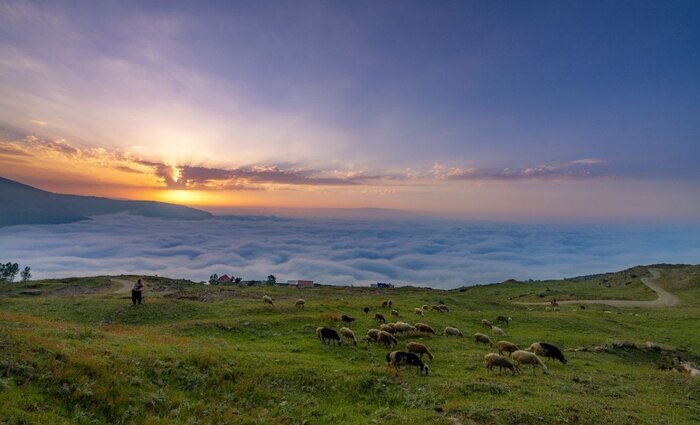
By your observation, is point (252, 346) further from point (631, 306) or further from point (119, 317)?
point (631, 306)

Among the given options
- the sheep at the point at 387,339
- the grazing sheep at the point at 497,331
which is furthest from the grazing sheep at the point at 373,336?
the grazing sheep at the point at 497,331

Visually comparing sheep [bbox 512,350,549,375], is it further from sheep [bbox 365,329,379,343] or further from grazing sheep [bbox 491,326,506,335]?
grazing sheep [bbox 491,326,506,335]

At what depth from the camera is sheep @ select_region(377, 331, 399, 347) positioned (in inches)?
1109

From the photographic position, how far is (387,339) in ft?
92.5

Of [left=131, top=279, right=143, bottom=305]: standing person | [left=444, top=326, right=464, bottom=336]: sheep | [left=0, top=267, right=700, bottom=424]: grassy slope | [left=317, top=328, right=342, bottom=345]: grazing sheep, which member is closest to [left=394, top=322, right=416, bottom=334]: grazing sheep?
[left=0, top=267, right=700, bottom=424]: grassy slope

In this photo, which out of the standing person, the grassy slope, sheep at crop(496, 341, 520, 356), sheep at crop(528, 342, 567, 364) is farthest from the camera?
the standing person

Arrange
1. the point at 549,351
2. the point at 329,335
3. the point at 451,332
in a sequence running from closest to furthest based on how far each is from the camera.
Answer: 1. the point at 549,351
2. the point at 329,335
3. the point at 451,332

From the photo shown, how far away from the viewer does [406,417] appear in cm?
1541

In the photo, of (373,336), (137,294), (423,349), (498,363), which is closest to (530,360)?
(498,363)

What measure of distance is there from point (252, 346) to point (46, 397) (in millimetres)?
14317

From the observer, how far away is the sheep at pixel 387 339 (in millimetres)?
28172

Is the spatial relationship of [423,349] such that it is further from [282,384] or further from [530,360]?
[282,384]

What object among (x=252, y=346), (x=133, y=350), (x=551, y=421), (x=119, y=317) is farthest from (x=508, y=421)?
(x=119, y=317)

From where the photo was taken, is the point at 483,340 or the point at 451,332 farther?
the point at 451,332
